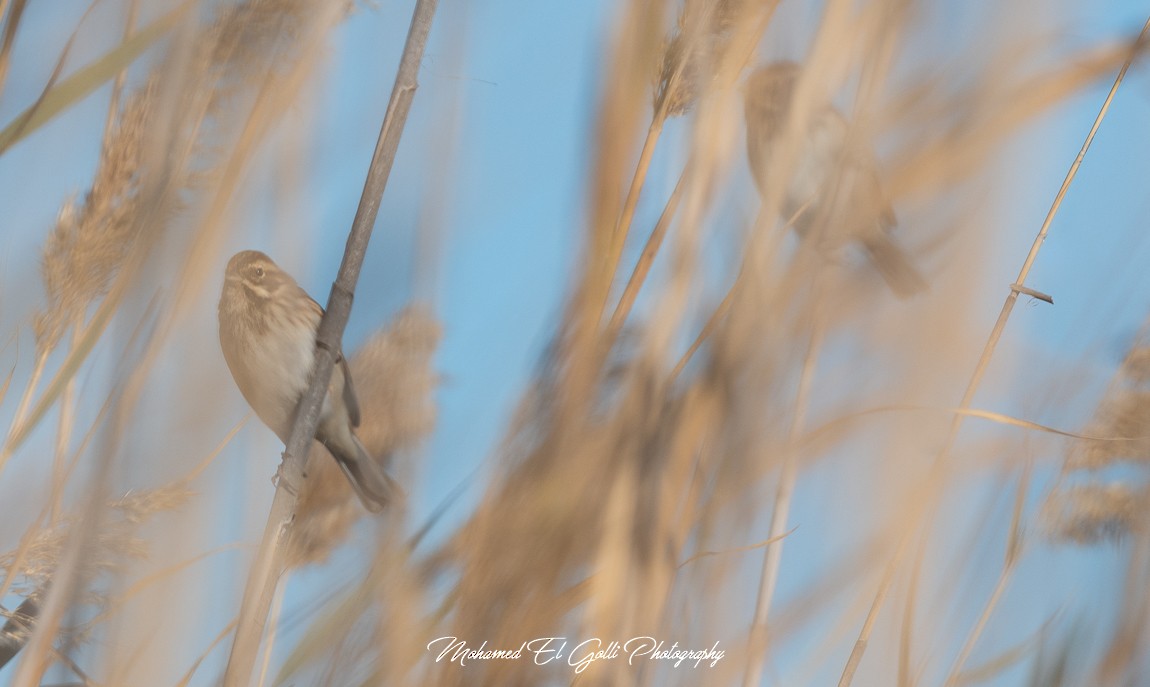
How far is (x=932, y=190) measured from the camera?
67 centimetres

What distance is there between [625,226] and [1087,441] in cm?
51

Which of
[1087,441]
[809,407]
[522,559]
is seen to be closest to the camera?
[522,559]

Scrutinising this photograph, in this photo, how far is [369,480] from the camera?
100cm

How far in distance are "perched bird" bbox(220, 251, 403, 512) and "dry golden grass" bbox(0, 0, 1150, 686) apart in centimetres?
71

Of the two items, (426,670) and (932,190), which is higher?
(932,190)

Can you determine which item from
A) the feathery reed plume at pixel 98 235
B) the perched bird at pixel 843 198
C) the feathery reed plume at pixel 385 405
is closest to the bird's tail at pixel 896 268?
the perched bird at pixel 843 198

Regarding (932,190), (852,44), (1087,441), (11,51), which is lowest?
(1087,441)

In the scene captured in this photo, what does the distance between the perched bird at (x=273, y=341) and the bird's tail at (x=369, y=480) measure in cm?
5

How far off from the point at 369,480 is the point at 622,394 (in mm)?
453

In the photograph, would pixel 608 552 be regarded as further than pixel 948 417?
No

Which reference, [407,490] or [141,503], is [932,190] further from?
[141,503]

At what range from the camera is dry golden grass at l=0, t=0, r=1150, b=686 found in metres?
0.60

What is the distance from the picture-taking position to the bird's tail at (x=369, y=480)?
64 cm

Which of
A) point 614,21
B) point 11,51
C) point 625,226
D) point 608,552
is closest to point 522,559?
point 608,552
